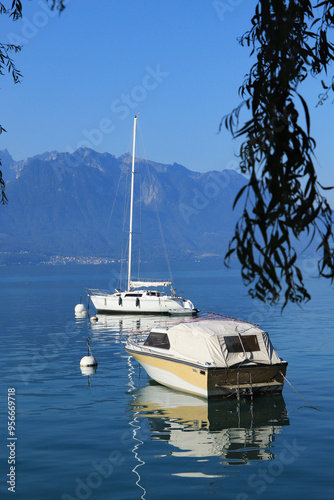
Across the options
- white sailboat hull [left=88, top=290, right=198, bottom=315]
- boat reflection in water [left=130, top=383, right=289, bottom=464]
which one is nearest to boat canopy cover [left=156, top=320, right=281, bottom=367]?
boat reflection in water [left=130, top=383, right=289, bottom=464]

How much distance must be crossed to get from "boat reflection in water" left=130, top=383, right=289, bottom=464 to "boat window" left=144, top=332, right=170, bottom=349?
2103 mm

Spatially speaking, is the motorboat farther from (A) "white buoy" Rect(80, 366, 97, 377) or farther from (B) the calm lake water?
(A) "white buoy" Rect(80, 366, 97, 377)

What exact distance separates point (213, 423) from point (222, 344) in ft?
14.0

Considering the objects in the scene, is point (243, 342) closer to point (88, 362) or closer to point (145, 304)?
point (88, 362)

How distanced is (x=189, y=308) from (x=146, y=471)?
54.3m

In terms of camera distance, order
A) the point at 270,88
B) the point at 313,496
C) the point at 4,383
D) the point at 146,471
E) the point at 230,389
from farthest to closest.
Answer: the point at 4,383
the point at 230,389
the point at 146,471
the point at 313,496
the point at 270,88

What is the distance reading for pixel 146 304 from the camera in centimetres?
7362

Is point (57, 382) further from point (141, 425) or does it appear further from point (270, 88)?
point (270, 88)

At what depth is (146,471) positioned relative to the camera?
1875 cm

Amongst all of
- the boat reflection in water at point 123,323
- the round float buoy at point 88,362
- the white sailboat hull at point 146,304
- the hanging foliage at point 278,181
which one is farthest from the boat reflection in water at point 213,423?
the white sailboat hull at point 146,304

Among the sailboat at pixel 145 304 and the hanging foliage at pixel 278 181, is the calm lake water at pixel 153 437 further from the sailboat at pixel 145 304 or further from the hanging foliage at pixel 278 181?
the sailboat at pixel 145 304

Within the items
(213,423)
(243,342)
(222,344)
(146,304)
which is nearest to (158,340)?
(222,344)

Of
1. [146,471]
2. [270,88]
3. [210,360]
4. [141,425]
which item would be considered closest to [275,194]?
[270,88]

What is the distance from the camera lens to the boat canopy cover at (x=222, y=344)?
27.4m
